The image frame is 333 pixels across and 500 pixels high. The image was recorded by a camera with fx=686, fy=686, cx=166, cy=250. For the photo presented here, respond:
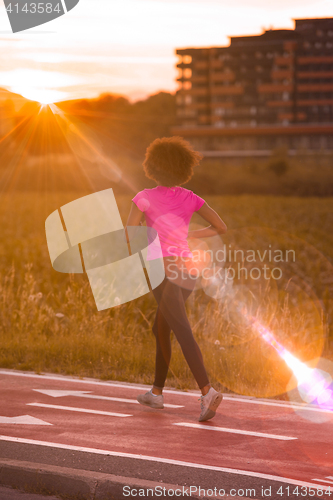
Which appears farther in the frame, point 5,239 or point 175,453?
point 5,239

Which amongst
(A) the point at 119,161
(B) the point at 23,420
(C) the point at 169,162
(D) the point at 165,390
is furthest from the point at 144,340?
(A) the point at 119,161

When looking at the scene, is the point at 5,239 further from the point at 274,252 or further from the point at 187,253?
the point at 187,253

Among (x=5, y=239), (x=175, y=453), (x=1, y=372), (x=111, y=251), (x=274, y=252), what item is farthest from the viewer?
(x=5, y=239)

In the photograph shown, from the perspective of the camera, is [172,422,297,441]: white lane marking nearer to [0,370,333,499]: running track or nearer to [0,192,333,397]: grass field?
[0,370,333,499]: running track

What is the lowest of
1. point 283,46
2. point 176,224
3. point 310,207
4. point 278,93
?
point 310,207

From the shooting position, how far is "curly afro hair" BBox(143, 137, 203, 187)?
5.07m

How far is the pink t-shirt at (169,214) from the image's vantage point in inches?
197

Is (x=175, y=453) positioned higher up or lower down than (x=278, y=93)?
lower down

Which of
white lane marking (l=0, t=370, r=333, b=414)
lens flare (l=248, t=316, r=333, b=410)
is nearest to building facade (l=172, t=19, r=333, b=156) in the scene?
lens flare (l=248, t=316, r=333, b=410)

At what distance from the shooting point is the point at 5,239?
27.7 meters

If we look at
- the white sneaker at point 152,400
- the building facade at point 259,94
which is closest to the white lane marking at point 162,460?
the white sneaker at point 152,400

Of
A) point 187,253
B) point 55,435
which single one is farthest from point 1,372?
point 187,253

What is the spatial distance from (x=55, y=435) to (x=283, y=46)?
378 feet

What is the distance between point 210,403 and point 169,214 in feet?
4.77
